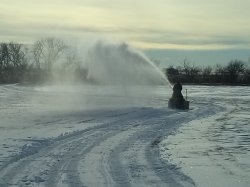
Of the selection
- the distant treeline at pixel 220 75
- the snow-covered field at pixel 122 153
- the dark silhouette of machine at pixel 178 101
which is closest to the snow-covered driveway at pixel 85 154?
the snow-covered field at pixel 122 153

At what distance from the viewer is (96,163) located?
10133mm

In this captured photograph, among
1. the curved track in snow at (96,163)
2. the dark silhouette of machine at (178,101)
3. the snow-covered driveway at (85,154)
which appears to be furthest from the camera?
the dark silhouette of machine at (178,101)

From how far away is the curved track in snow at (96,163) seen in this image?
8.38 m

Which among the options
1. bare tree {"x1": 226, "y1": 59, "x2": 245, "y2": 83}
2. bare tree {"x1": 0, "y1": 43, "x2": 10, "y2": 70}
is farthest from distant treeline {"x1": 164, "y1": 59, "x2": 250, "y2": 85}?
bare tree {"x1": 0, "y1": 43, "x2": 10, "y2": 70}

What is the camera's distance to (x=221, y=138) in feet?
48.4

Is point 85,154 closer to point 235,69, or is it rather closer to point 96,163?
point 96,163

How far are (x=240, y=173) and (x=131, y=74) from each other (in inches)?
1024

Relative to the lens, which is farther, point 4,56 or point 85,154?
point 4,56

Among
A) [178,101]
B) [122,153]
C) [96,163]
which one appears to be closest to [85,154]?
[122,153]

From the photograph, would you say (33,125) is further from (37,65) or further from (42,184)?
(37,65)

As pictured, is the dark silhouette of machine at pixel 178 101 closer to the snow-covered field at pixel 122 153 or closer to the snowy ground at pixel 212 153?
the snow-covered field at pixel 122 153

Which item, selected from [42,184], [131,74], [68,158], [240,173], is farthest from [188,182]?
[131,74]

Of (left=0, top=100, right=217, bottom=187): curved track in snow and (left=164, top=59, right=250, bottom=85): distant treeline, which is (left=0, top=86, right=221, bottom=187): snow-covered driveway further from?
(left=164, top=59, right=250, bottom=85): distant treeline

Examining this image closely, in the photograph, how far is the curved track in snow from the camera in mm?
8375
